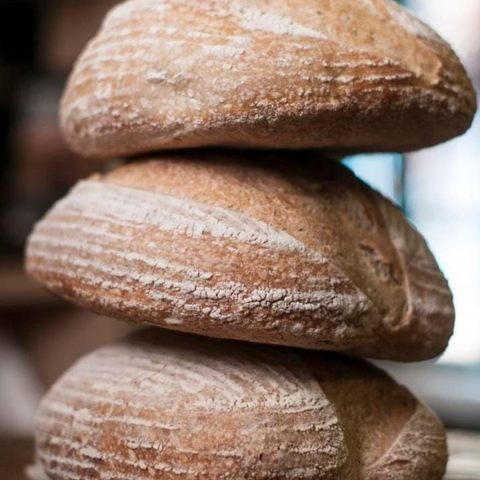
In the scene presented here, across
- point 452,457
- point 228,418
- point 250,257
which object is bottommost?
point 452,457

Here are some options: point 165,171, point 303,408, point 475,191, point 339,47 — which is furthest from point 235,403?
point 475,191

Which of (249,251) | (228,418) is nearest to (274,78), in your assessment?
(249,251)

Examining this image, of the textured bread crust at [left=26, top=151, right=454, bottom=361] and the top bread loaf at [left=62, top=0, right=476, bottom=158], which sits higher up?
the top bread loaf at [left=62, top=0, right=476, bottom=158]

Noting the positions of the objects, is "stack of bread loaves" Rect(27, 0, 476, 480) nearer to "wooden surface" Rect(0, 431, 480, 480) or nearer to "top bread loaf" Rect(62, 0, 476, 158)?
"top bread loaf" Rect(62, 0, 476, 158)

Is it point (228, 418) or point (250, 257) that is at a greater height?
point (250, 257)

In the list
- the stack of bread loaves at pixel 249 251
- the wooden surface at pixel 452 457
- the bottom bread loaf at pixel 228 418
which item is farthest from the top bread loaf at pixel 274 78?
the wooden surface at pixel 452 457

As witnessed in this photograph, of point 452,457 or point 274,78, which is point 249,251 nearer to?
point 274,78

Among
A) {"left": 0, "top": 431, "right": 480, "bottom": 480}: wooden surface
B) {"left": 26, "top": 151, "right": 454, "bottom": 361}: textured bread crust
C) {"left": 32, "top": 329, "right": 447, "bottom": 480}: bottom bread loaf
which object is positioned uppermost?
{"left": 26, "top": 151, "right": 454, "bottom": 361}: textured bread crust

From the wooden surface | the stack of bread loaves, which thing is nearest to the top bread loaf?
the stack of bread loaves
